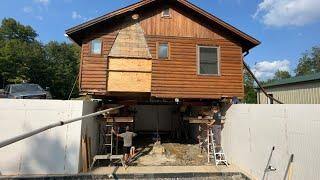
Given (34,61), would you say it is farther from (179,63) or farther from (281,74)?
(281,74)

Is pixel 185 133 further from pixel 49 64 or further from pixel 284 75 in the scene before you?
pixel 284 75

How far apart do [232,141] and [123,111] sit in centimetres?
573

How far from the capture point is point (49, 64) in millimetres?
62344

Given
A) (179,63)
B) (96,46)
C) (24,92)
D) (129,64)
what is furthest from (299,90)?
(24,92)

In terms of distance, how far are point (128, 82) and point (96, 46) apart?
223cm

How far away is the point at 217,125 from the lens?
15430 millimetres

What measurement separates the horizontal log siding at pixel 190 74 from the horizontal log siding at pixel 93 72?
2.21 metres

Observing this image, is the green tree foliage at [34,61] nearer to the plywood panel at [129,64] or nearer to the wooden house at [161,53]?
the wooden house at [161,53]

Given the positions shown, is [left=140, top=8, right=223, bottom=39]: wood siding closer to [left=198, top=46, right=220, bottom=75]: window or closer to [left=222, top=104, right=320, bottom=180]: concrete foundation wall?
[left=198, top=46, right=220, bottom=75]: window

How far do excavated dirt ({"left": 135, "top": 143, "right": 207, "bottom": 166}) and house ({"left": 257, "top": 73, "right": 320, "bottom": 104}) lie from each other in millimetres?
9663

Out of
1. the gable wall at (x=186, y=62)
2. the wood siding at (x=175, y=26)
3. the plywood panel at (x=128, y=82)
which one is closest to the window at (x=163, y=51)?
the gable wall at (x=186, y=62)

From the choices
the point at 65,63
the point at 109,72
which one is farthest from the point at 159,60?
the point at 65,63

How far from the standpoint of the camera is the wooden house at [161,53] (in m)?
13.8

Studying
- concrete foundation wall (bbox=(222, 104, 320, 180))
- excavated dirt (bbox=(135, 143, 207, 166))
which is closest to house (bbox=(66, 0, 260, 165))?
excavated dirt (bbox=(135, 143, 207, 166))
